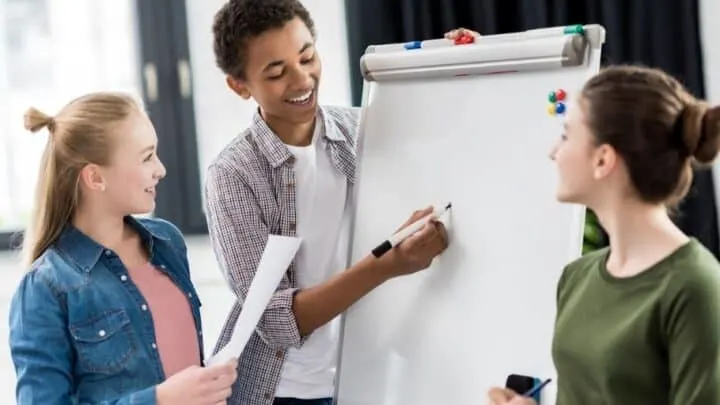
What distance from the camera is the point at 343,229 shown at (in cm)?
187

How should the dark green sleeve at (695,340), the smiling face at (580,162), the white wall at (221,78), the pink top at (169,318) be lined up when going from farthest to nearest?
1. the white wall at (221,78)
2. the pink top at (169,318)
3. the smiling face at (580,162)
4. the dark green sleeve at (695,340)

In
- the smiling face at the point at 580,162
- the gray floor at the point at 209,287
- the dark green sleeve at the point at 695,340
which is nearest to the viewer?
the dark green sleeve at the point at 695,340

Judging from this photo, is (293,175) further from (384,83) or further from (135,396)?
(135,396)

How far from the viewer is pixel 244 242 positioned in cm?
173

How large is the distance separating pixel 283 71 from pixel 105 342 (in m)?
0.57

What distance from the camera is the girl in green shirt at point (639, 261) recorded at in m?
1.07

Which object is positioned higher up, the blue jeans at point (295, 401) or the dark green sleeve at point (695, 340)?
the dark green sleeve at point (695, 340)

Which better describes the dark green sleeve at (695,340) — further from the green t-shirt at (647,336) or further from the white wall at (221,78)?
the white wall at (221,78)

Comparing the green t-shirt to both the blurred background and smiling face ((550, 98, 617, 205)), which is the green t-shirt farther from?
the blurred background

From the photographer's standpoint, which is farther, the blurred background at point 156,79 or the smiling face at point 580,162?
the blurred background at point 156,79

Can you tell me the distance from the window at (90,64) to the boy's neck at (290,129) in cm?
108

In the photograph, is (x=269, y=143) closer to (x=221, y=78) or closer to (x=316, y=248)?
(x=316, y=248)

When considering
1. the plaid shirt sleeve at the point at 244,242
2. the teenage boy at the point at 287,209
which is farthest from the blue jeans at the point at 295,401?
the plaid shirt sleeve at the point at 244,242

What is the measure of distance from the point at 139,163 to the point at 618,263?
85 centimetres
